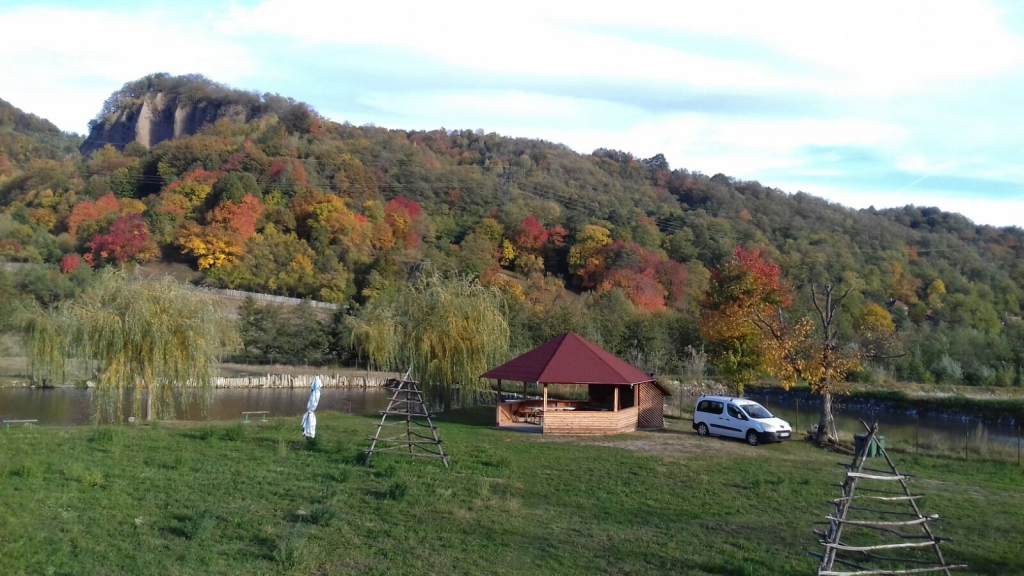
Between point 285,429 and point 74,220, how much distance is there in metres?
72.9

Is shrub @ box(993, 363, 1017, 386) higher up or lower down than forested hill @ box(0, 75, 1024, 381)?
lower down

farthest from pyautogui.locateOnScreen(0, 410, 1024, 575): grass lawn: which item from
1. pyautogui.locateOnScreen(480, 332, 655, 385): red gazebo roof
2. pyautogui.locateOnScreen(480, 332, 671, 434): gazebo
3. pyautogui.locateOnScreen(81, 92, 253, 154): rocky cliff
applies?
pyautogui.locateOnScreen(81, 92, 253, 154): rocky cliff

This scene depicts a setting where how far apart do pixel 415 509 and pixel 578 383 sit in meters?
Answer: 14.5

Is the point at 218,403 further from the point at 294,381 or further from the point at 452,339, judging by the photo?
the point at 452,339

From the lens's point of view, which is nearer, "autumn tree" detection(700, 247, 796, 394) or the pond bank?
"autumn tree" detection(700, 247, 796, 394)

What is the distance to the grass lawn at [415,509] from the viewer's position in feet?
30.7

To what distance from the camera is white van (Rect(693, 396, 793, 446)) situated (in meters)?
23.7

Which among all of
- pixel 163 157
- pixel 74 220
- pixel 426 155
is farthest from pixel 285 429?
pixel 426 155

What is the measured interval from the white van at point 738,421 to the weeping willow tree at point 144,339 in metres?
17.1

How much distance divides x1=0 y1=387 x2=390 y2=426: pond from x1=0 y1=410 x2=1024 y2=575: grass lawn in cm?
1253

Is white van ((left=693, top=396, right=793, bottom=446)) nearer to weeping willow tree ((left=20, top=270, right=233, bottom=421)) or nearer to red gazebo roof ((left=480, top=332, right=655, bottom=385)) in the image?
red gazebo roof ((left=480, top=332, right=655, bottom=385))

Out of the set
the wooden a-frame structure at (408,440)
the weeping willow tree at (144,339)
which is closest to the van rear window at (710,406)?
the wooden a-frame structure at (408,440)

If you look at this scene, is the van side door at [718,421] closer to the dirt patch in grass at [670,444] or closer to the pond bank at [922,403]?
the dirt patch in grass at [670,444]

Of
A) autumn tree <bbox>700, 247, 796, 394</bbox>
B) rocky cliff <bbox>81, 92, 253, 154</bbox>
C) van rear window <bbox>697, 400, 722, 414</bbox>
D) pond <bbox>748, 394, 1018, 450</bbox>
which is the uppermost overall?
rocky cliff <bbox>81, 92, 253, 154</bbox>
